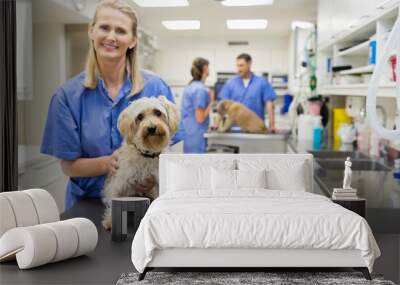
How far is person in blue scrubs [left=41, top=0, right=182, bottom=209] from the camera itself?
16.0ft

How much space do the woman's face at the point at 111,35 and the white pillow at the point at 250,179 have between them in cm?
142

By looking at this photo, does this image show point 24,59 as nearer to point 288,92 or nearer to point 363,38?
point 288,92

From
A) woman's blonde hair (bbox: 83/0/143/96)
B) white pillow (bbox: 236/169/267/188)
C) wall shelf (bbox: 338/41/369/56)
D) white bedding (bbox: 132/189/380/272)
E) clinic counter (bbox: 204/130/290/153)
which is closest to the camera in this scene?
white bedding (bbox: 132/189/380/272)

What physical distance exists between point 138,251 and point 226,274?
0.52 metres

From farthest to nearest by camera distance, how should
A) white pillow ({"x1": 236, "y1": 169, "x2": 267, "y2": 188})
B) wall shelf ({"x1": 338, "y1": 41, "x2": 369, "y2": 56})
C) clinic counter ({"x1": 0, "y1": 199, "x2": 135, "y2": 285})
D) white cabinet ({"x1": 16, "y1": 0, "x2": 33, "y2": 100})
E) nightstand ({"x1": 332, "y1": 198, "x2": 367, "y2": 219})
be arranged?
white cabinet ({"x1": 16, "y1": 0, "x2": 33, "y2": 100}) < wall shelf ({"x1": 338, "y1": 41, "x2": 369, "y2": 56}) < white pillow ({"x1": 236, "y1": 169, "x2": 267, "y2": 188}) < nightstand ({"x1": 332, "y1": 198, "x2": 367, "y2": 219}) < clinic counter ({"x1": 0, "y1": 199, "x2": 135, "y2": 285})

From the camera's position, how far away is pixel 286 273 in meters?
3.54

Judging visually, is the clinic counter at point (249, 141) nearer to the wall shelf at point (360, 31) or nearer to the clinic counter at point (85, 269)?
the wall shelf at point (360, 31)

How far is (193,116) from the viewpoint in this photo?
5176 mm

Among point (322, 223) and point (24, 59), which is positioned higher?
point (24, 59)

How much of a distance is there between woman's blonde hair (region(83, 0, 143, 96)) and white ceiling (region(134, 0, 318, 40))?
0.33 ft

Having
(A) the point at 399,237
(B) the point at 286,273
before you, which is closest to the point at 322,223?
(B) the point at 286,273

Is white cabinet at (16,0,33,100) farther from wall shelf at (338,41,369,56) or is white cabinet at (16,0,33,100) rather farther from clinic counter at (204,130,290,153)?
wall shelf at (338,41,369,56)

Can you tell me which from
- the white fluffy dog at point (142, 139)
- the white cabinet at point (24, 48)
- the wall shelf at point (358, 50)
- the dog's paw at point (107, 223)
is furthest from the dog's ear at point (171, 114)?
the wall shelf at point (358, 50)

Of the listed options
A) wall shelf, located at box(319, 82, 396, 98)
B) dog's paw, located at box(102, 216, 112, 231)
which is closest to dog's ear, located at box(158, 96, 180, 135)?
→ dog's paw, located at box(102, 216, 112, 231)
